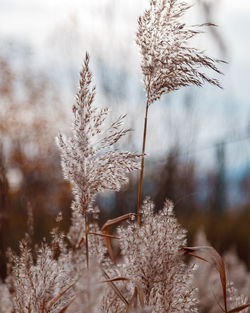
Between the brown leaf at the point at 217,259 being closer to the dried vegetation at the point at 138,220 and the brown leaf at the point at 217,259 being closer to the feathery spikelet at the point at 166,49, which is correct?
the dried vegetation at the point at 138,220

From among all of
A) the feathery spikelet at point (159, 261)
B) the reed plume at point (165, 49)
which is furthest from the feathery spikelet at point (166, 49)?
the feathery spikelet at point (159, 261)

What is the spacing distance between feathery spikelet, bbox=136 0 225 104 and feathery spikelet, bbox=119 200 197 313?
364 millimetres

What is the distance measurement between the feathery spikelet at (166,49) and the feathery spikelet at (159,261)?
364 mm

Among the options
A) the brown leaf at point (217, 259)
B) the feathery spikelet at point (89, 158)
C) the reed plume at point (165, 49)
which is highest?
the reed plume at point (165, 49)

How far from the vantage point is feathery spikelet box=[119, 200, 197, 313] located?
1.12m

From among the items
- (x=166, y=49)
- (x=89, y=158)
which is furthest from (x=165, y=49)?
(x=89, y=158)

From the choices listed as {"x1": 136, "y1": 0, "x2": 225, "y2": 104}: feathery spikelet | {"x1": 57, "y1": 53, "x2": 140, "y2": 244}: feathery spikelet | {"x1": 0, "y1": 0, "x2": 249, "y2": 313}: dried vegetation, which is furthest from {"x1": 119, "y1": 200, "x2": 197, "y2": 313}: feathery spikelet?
{"x1": 136, "y1": 0, "x2": 225, "y2": 104}: feathery spikelet

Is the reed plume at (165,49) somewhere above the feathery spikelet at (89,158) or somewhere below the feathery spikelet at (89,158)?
above

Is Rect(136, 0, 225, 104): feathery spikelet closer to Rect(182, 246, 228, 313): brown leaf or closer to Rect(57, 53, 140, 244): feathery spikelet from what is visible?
Rect(57, 53, 140, 244): feathery spikelet

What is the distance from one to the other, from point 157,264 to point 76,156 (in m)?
0.37

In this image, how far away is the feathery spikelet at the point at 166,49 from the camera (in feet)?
4.18

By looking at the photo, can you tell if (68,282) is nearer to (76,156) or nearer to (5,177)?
(76,156)

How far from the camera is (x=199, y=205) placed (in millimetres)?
8148

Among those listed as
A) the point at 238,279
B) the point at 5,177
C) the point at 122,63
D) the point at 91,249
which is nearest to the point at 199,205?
the point at 122,63
